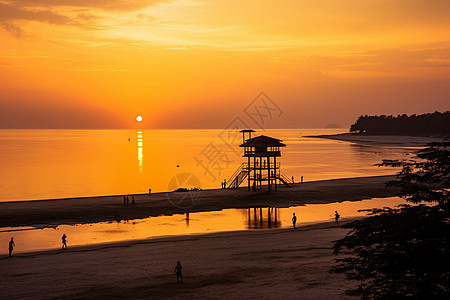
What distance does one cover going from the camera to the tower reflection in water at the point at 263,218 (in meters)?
41.6

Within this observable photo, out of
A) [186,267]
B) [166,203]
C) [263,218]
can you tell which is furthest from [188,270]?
[166,203]

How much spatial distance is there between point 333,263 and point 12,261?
2012cm

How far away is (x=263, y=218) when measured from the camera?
45125mm

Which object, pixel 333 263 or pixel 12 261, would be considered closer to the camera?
pixel 333 263

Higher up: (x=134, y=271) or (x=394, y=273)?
(x=394, y=273)

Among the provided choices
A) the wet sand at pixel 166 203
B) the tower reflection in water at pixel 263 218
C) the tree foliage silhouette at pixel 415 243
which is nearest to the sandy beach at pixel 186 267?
the wet sand at pixel 166 203

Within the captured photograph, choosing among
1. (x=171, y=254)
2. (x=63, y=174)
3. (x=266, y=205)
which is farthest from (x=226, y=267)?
(x=63, y=174)

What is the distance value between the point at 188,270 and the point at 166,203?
2672 cm

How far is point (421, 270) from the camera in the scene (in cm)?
1154

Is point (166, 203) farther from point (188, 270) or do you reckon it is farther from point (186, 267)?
point (188, 270)

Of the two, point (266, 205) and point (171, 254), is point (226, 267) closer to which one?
point (171, 254)

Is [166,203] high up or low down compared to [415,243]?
down

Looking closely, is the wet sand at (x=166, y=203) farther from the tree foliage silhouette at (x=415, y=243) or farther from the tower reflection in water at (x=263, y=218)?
the tree foliage silhouette at (x=415, y=243)

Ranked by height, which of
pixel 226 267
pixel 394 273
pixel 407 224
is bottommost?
pixel 226 267
